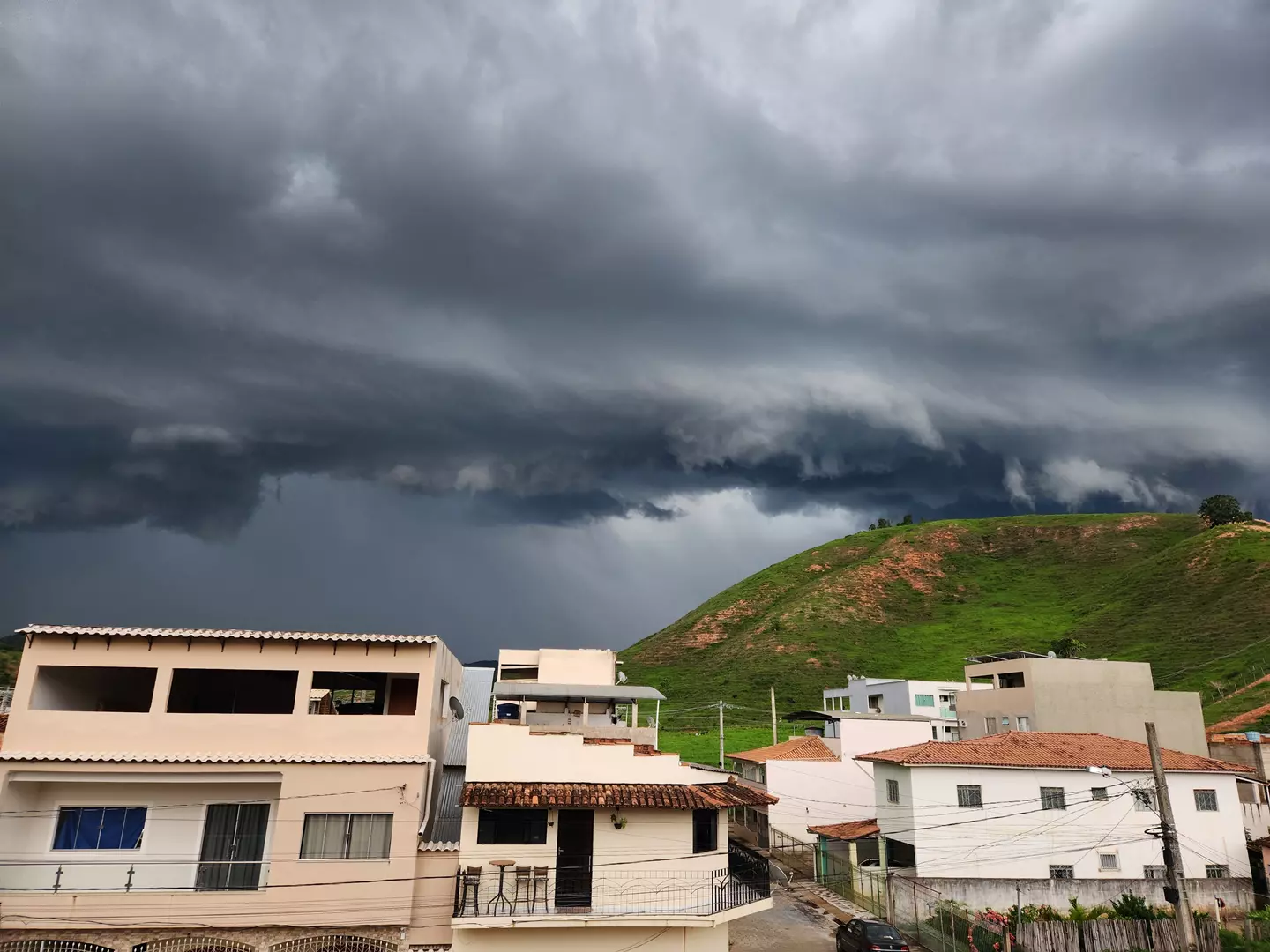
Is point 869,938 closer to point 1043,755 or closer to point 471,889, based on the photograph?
point 471,889

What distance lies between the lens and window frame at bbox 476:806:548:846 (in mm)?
28984

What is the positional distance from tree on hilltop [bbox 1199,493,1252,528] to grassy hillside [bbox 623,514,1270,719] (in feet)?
33.8

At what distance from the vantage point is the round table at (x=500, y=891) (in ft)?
91.2

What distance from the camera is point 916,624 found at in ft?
477

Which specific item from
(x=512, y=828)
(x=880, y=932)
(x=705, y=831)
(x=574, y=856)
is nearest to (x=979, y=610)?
(x=880, y=932)

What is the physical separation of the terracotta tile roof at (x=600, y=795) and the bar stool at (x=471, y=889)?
241 centimetres

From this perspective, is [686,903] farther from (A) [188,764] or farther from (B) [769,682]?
(B) [769,682]

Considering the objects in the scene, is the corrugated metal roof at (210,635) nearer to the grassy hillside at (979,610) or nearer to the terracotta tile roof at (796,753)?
the terracotta tile roof at (796,753)

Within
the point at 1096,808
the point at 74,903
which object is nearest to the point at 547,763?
the point at 74,903

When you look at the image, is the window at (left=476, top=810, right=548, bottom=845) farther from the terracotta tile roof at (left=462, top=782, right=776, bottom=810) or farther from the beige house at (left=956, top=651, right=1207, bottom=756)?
the beige house at (left=956, top=651, right=1207, bottom=756)

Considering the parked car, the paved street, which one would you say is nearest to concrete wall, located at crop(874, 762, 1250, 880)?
the paved street

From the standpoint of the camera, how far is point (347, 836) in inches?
→ 1136

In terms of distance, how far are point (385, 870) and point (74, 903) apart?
33.5 feet

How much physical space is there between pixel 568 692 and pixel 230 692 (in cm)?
1481
